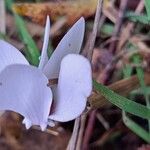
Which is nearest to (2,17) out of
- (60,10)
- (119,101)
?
(60,10)

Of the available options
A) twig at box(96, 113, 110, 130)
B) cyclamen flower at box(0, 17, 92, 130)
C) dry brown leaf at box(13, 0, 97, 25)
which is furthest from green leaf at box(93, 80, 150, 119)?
dry brown leaf at box(13, 0, 97, 25)

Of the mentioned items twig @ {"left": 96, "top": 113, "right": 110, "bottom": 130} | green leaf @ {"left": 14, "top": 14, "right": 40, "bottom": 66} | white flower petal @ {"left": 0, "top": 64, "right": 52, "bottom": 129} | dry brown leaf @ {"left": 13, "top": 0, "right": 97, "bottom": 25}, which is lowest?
twig @ {"left": 96, "top": 113, "right": 110, "bottom": 130}

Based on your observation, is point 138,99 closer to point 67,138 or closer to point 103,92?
point 67,138

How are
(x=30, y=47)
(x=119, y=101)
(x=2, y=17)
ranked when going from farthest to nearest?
1. (x=2, y=17)
2. (x=30, y=47)
3. (x=119, y=101)

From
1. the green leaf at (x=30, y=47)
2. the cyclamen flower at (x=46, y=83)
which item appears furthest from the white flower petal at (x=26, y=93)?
the green leaf at (x=30, y=47)

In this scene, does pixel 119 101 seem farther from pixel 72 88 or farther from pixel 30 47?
pixel 30 47

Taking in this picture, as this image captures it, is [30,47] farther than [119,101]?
Yes

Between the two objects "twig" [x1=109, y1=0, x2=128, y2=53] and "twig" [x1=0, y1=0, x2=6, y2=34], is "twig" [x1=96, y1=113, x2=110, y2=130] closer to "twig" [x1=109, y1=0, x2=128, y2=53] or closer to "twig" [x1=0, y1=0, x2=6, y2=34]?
"twig" [x1=109, y1=0, x2=128, y2=53]
